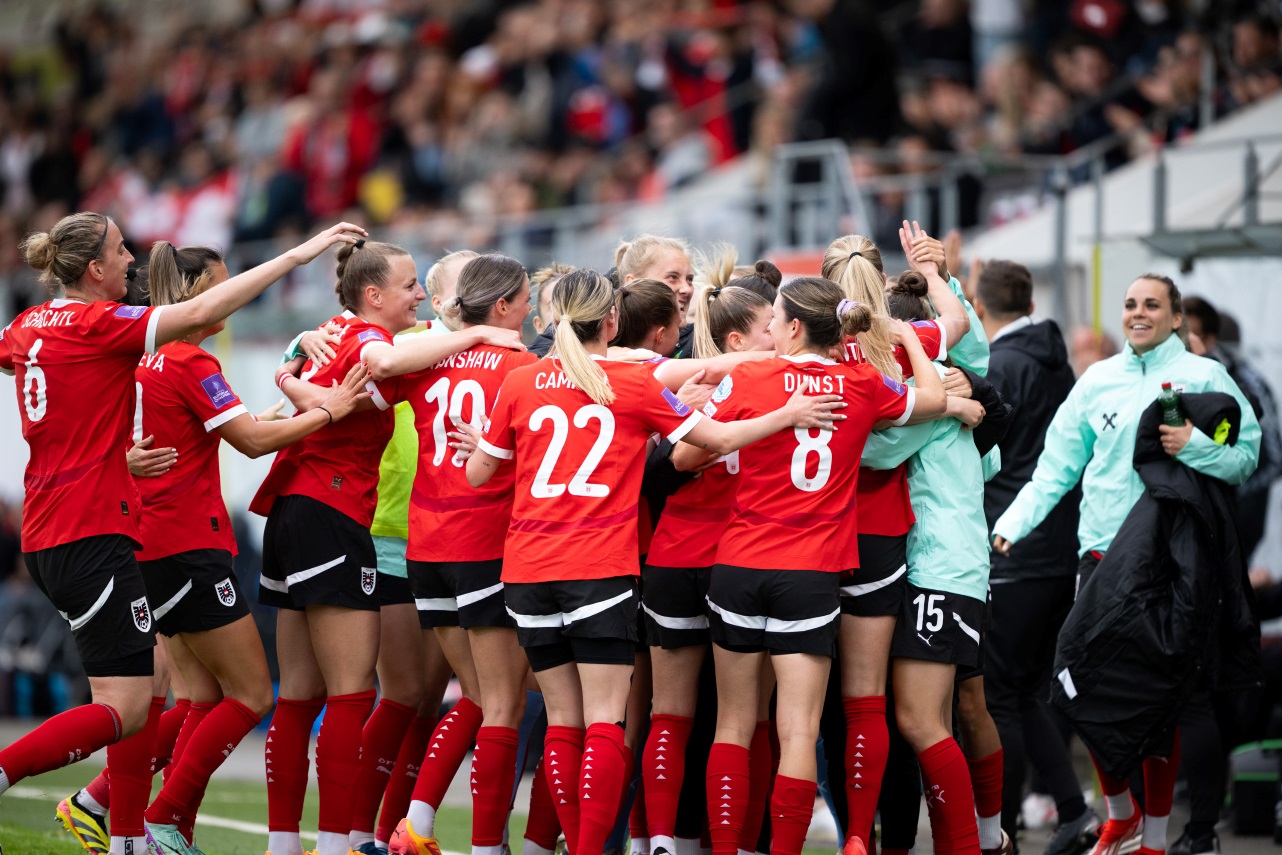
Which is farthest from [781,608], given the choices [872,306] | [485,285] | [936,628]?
[485,285]

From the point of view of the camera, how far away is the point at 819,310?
509 centimetres

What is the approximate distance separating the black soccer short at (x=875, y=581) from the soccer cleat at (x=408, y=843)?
65.2 inches

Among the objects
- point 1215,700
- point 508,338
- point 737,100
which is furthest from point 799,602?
point 737,100

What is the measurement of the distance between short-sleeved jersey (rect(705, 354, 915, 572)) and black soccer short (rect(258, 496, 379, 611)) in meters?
1.34

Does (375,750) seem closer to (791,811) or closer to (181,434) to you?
(181,434)

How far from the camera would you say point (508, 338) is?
5.48 m

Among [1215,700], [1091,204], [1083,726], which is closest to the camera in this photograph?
[1083,726]

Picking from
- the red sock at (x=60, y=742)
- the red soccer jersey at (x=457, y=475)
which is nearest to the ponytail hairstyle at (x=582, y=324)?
the red soccer jersey at (x=457, y=475)

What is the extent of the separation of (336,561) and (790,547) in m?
1.63

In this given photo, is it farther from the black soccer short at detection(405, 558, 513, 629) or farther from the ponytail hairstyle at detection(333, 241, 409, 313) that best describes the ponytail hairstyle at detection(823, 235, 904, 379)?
the ponytail hairstyle at detection(333, 241, 409, 313)

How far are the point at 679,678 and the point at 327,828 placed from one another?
1.34 metres

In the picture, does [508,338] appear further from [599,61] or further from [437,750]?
[599,61]

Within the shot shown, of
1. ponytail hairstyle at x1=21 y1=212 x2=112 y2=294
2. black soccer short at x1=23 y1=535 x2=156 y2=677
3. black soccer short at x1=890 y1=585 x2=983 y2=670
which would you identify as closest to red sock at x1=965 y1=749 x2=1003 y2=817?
black soccer short at x1=890 y1=585 x2=983 y2=670

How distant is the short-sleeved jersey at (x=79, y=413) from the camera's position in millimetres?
5172
